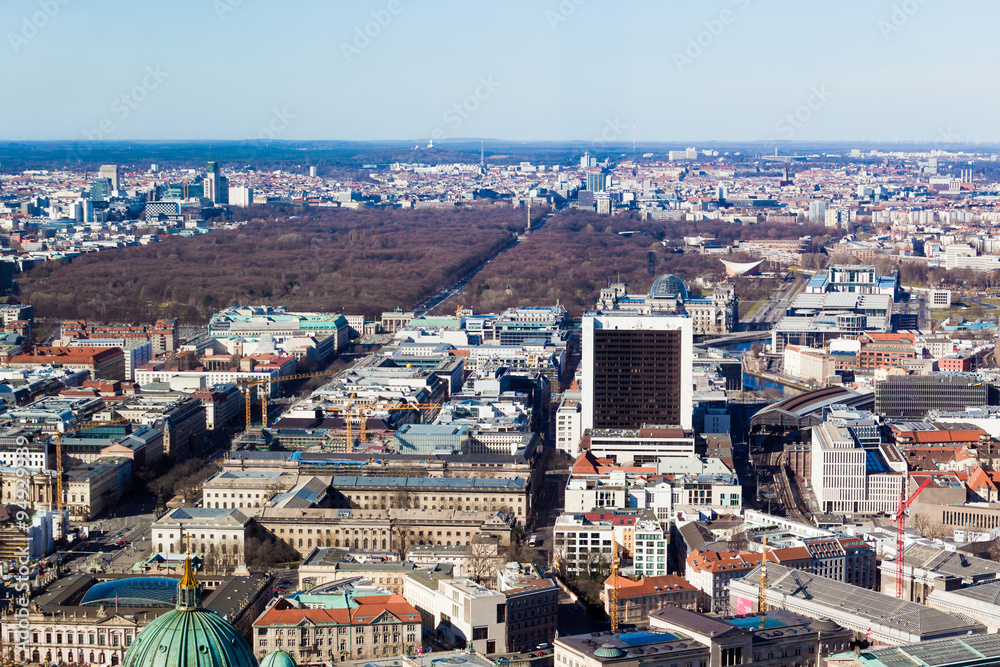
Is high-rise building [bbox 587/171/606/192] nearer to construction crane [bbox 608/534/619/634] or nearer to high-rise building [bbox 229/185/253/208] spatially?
high-rise building [bbox 229/185/253/208]

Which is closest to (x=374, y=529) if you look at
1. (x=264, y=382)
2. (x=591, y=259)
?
(x=264, y=382)

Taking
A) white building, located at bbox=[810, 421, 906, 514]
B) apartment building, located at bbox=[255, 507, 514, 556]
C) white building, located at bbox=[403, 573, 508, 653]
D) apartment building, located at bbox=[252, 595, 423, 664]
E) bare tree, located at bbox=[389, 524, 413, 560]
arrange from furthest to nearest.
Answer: white building, located at bbox=[810, 421, 906, 514] → apartment building, located at bbox=[255, 507, 514, 556] → bare tree, located at bbox=[389, 524, 413, 560] → white building, located at bbox=[403, 573, 508, 653] → apartment building, located at bbox=[252, 595, 423, 664]

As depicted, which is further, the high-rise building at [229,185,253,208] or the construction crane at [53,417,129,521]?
the high-rise building at [229,185,253,208]

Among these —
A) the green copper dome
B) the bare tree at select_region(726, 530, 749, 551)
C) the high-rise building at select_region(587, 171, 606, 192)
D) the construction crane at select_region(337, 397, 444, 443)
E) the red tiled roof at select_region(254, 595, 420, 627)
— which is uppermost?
the high-rise building at select_region(587, 171, 606, 192)

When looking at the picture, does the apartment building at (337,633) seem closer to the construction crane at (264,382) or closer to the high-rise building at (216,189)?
the construction crane at (264,382)

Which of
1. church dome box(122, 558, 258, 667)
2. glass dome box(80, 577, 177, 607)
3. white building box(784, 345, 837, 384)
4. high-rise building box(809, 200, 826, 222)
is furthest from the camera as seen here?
high-rise building box(809, 200, 826, 222)

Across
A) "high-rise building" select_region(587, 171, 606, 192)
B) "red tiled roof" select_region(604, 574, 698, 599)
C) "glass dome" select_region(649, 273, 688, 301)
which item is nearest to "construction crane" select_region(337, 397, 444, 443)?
"red tiled roof" select_region(604, 574, 698, 599)

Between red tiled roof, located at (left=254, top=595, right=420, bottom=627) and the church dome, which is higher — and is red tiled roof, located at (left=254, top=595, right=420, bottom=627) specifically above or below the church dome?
below
